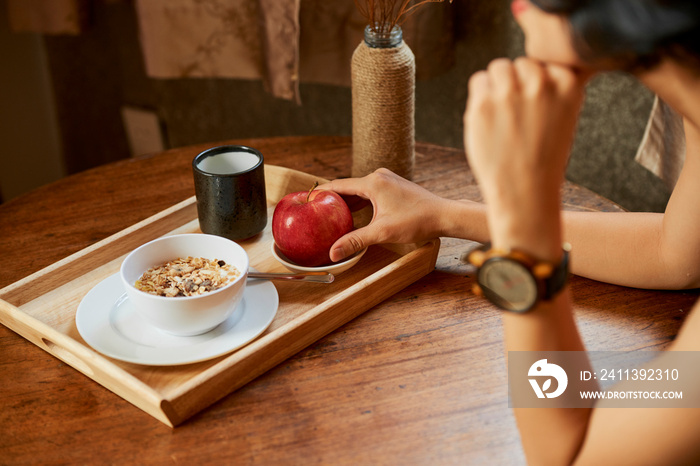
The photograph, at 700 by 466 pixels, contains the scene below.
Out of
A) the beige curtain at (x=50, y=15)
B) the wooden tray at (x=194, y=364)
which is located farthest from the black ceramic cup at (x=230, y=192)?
the beige curtain at (x=50, y=15)

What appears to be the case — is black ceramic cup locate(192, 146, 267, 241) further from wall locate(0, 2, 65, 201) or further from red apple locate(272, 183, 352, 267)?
wall locate(0, 2, 65, 201)

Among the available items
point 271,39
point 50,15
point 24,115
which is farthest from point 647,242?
point 24,115

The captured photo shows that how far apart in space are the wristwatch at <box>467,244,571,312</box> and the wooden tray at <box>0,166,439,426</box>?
284 mm

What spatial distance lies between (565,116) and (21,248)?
92 cm

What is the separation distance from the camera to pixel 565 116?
1.90 ft

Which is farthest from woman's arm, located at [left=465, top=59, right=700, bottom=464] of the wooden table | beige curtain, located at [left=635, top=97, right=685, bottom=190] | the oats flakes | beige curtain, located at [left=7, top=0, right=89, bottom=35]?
beige curtain, located at [left=7, top=0, right=89, bottom=35]

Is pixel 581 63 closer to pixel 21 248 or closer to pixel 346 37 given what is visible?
pixel 21 248

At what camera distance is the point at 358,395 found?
2.50 feet

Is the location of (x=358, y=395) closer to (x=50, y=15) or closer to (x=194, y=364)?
(x=194, y=364)

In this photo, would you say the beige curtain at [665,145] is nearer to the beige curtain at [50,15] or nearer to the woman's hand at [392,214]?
the woman's hand at [392,214]

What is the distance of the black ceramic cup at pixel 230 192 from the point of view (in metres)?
1.00

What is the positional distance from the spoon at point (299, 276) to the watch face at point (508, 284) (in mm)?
360

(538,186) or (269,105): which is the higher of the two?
(538,186)

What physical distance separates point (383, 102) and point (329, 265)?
0.38 meters
